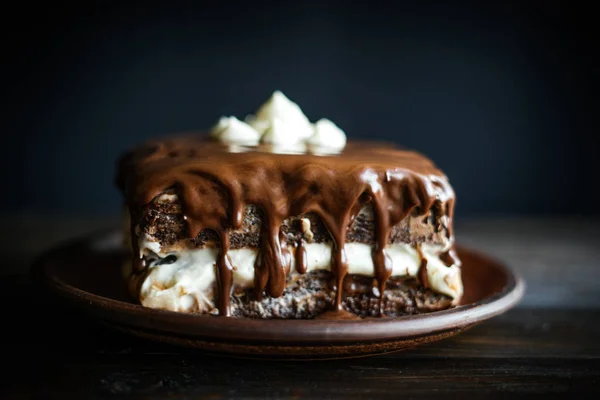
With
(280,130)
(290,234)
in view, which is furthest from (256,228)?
(280,130)

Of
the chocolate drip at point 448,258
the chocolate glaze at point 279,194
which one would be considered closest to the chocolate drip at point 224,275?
the chocolate glaze at point 279,194

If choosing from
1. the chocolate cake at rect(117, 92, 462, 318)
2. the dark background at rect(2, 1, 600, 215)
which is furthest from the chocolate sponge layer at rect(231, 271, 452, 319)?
the dark background at rect(2, 1, 600, 215)

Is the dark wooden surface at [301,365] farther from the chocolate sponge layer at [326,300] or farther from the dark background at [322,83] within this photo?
the dark background at [322,83]

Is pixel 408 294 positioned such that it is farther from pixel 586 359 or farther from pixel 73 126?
pixel 73 126

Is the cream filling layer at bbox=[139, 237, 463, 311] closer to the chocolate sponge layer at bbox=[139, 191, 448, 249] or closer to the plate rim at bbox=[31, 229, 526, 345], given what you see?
the chocolate sponge layer at bbox=[139, 191, 448, 249]

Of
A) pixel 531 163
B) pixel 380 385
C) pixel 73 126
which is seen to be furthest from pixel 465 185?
pixel 380 385
